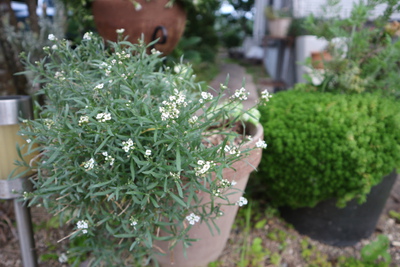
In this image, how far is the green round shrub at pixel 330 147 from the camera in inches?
65.3

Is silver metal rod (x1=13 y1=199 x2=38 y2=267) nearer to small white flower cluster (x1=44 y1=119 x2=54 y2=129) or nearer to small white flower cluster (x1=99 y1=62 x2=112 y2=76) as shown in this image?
small white flower cluster (x1=44 y1=119 x2=54 y2=129)

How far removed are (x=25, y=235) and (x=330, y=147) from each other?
1551mm

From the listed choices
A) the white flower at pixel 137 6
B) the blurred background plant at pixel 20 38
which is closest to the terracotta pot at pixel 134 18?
the white flower at pixel 137 6

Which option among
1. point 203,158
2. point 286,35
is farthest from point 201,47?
point 203,158

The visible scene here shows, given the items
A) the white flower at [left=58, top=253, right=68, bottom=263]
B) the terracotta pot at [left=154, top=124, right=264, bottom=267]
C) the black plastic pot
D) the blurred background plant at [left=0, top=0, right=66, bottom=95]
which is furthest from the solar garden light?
the black plastic pot

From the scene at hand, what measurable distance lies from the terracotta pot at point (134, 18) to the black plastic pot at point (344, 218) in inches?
56.9

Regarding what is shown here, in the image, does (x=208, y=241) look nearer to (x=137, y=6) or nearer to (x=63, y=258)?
Answer: (x=63, y=258)

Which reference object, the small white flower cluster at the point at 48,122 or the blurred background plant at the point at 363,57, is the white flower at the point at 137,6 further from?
the small white flower cluster at the point at 48,122

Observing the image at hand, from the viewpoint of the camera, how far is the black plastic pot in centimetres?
192

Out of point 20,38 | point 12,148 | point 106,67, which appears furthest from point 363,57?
point 20,38

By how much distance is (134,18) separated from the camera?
85.3 inches

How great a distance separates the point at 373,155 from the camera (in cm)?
163

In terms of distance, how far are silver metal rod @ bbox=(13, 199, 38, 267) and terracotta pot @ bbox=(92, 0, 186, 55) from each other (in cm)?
126

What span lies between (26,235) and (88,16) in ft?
5.49
